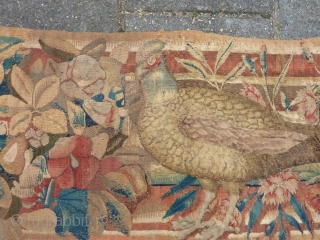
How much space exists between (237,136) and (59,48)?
1.79 feet

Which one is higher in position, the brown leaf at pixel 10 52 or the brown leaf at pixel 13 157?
the brown leaf at pixel 10 52

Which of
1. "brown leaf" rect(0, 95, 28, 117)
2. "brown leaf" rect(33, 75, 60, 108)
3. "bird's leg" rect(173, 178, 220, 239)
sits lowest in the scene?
"bird's leg" rect(173, 178, 220, 239)

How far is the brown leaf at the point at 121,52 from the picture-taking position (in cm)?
98

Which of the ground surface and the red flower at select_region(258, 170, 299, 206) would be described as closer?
the red flower at select_region(258, 170, 299, 206)

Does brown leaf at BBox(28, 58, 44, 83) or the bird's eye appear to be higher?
the bird's eye

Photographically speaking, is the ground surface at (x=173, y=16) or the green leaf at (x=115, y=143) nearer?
the green leaf at (x=115, y=143)

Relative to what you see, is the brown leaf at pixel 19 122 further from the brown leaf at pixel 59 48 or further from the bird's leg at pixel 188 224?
the bird's leg at pixel 188 224

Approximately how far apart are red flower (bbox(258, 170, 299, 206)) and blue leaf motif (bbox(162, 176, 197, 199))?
0.19 metres

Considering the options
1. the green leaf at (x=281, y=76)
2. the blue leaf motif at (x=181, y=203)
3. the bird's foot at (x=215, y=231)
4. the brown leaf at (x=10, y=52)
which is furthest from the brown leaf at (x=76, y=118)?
the green leaf at (x=281, y=76)

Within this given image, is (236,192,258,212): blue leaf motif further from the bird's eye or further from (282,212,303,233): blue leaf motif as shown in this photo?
the bird's eye

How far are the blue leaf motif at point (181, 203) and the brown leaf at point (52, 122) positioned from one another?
35 centimetres

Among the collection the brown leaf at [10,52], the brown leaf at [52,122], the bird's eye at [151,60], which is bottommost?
the brown leaf at [52,122]

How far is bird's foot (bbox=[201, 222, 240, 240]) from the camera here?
93 centimetres

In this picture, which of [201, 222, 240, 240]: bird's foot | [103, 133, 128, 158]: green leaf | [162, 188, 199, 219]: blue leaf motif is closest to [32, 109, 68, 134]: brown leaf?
[103, 133, 128, 158]: green leaf
